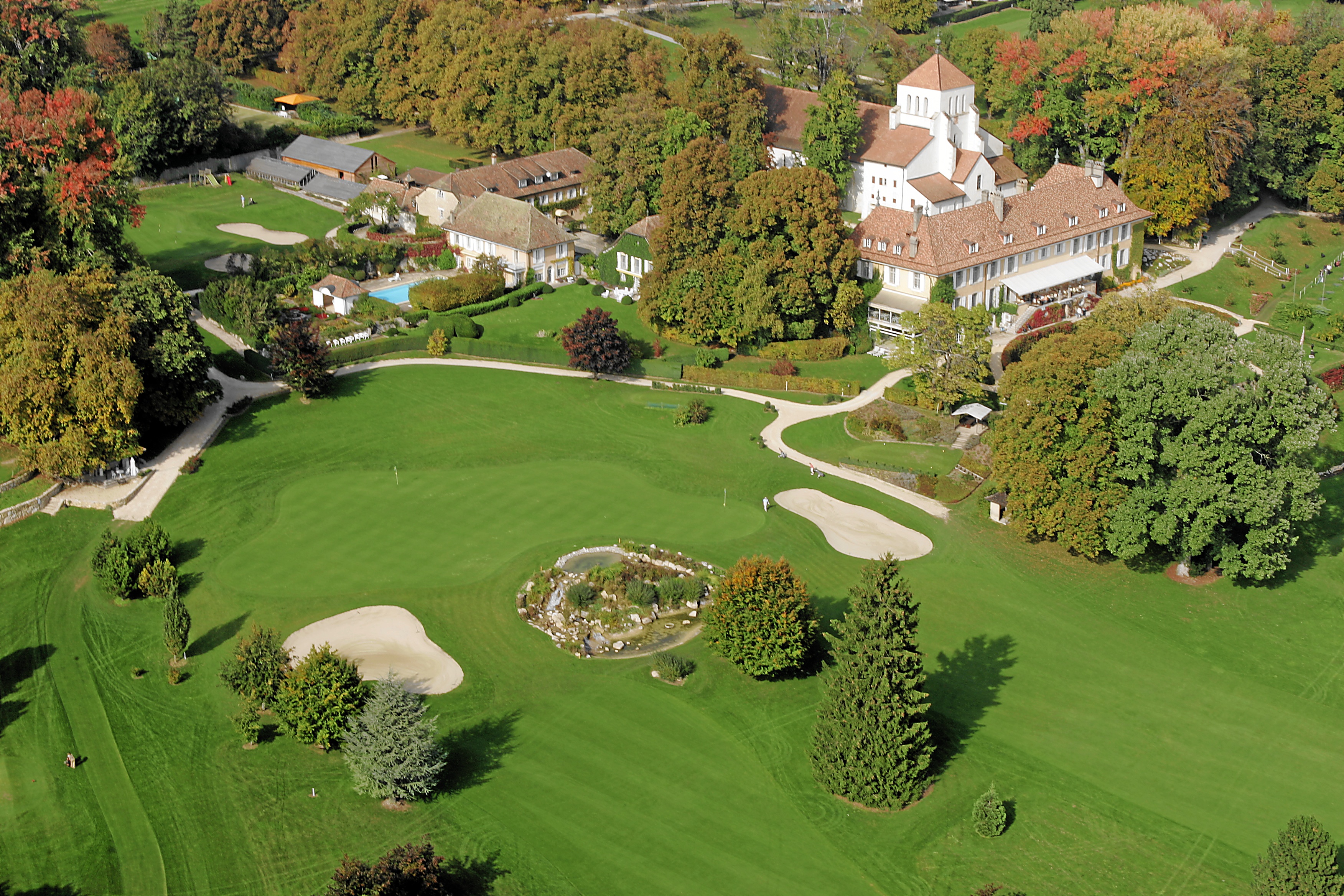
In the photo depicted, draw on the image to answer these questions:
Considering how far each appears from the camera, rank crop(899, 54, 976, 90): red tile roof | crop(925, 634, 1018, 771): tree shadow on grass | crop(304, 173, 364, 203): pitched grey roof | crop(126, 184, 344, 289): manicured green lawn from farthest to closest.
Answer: crop(304, 173, 364, 203): pitched grey roof < crop(899, 54, 976, 90): red tile roof < crop(126, 184, 344, 289): manicured green lawn < crop(925, 634, 1018, 771): tree shadow on grass

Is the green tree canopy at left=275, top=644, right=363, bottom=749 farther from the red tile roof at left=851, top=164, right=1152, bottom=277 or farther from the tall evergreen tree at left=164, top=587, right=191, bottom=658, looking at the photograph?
the red tile roof at left=851, top=164, right=1152, bottom=277

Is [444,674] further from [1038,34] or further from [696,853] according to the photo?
[1038,34]

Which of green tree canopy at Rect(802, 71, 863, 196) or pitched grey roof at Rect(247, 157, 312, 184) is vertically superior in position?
green tree canopy at Rect(802, 71, 863, 196)

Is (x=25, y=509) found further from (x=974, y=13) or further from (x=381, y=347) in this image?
(x=974, y=13)

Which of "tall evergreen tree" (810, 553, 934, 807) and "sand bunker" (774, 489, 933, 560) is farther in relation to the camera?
"sand bunker" (774, 489, 933, 560)

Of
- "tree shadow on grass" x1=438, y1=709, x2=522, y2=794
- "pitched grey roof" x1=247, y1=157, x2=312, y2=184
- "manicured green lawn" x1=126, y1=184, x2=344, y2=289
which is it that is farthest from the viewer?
"pitched grey roof" x1=247, y1=157, x2=312, y2=184

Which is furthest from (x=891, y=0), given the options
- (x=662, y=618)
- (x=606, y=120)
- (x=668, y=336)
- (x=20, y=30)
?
(x=662, y=618)

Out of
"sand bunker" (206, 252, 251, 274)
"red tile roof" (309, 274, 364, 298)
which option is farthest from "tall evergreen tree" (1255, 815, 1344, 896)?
"sand bunker" (206, 252, 251, 274)
